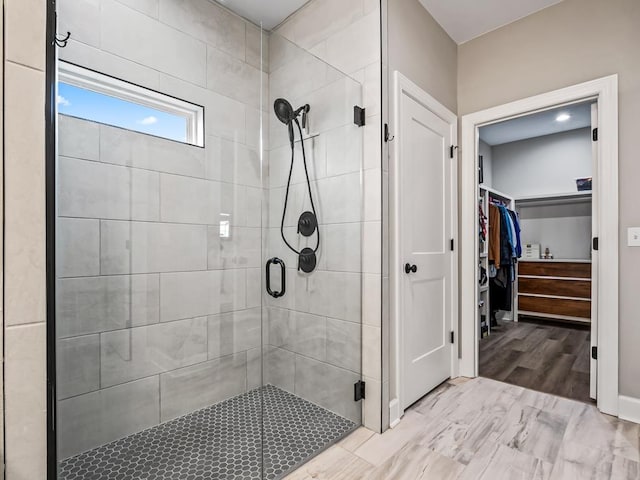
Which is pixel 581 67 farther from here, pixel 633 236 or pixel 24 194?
pixel 24 194

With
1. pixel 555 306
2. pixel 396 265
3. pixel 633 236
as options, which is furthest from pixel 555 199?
pixel 396 265

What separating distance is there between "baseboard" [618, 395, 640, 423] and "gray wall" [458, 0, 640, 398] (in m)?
0.04

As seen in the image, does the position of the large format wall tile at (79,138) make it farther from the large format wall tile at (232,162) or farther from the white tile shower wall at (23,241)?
the white tile shower wall at (23,241)

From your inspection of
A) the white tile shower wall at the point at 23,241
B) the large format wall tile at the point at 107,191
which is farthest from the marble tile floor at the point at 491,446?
the large format wall tile at the point at 107,191

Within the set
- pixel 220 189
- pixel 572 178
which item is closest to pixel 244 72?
pixel 220 189

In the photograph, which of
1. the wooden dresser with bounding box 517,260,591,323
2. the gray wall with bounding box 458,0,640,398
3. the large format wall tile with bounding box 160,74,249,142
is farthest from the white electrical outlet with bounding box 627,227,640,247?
the wooden dresser with bounding box 517,260,591,323

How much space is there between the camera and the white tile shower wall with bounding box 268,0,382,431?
1.95 metres

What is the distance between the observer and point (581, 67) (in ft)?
7.31

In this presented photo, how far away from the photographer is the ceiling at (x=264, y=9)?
228 centimetres

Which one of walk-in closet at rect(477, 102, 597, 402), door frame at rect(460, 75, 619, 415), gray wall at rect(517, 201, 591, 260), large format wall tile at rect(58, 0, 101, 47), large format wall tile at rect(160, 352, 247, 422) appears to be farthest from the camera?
gray wall at rect(517, 201, 591, 260)

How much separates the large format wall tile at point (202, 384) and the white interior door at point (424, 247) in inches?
41.5

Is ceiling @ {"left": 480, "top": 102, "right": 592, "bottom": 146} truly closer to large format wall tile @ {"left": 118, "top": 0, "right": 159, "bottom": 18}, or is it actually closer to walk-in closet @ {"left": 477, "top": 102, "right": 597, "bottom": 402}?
walk-in closet @ {"left": 477, "top": 102, "right": 597, "bottom": 402}

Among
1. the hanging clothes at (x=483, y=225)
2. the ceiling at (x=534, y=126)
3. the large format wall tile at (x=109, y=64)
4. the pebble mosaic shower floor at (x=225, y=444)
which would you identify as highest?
the ceiling at (x=534, y=126)

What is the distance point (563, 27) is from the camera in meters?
2.31
